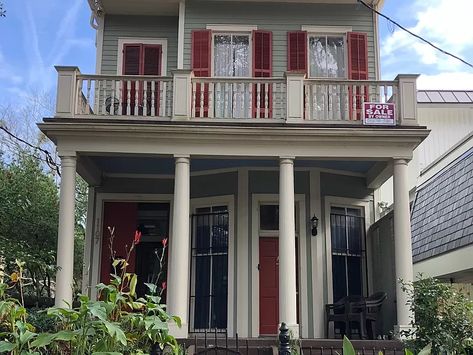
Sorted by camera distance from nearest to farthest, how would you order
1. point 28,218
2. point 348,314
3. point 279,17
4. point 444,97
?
point 348,314 → point 279,17 → point 28,218 → point 444,97

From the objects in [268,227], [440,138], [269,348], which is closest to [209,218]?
[268,227]

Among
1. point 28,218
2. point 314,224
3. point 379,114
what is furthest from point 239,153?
point 28,218

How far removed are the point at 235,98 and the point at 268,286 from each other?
341cm

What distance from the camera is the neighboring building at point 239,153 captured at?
30.2ft

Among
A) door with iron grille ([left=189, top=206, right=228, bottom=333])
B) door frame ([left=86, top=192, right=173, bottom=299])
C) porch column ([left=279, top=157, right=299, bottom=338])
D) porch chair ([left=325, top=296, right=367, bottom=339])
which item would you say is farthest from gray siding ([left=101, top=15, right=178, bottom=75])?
porch chair ([left=325, top=296, right=367, bottom=339])

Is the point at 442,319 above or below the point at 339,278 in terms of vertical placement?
below

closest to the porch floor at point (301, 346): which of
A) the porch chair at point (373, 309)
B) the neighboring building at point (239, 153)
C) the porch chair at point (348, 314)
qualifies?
the neighboring building at point (239, 153)

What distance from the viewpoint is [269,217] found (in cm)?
1112

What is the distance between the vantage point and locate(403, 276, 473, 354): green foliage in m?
6.52

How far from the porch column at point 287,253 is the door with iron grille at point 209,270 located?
2.12 m

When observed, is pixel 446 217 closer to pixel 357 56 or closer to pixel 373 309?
pixel 373 309

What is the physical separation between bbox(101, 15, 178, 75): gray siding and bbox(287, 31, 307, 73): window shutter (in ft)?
7.40

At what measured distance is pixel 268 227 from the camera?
1106 centimetres

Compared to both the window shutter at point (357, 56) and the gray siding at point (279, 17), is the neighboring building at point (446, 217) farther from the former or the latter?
the gray siding at point (279, 17)
